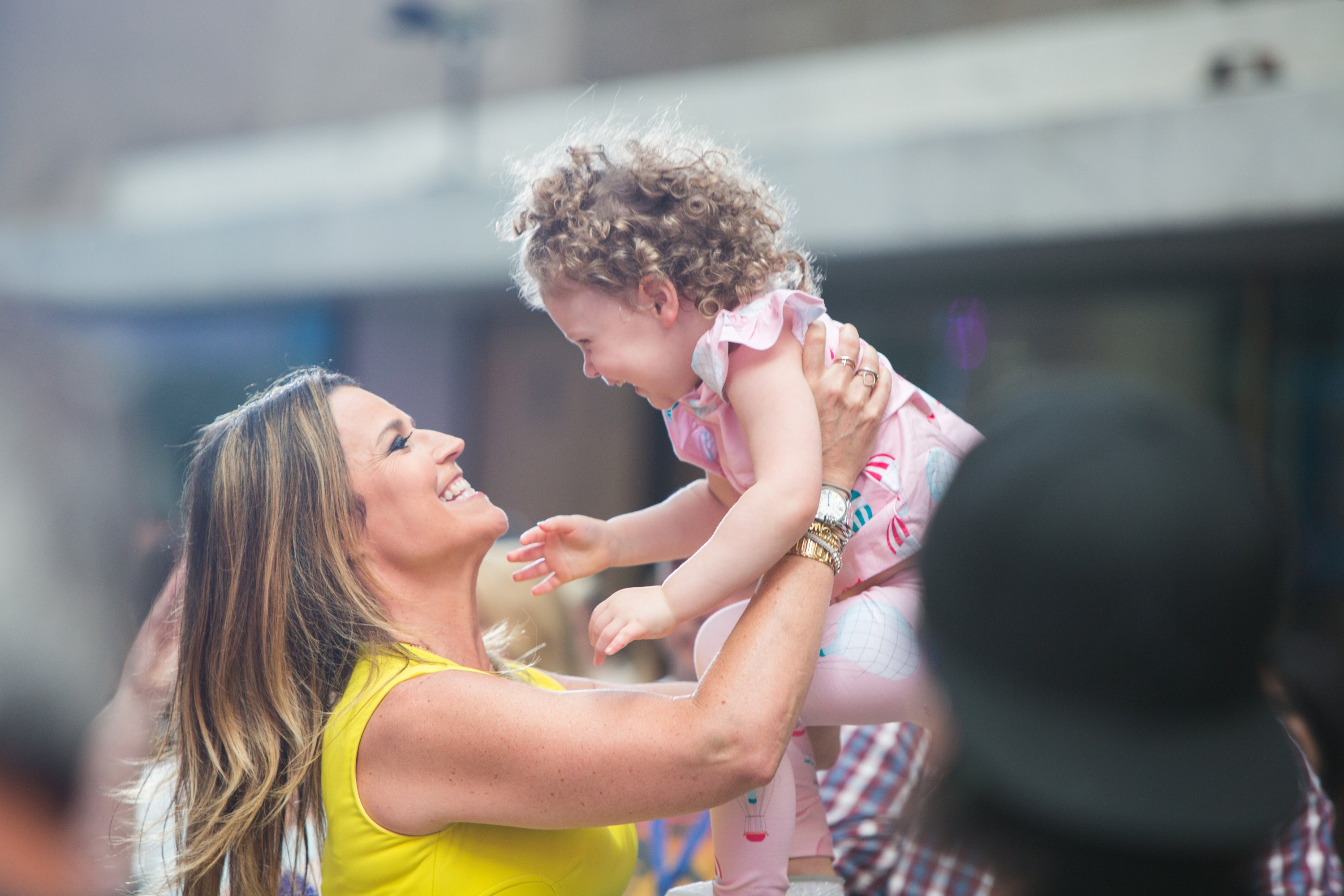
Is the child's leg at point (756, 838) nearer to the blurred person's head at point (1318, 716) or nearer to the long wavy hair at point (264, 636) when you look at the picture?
the long wavy hair at point (264, 636)

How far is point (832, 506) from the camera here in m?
1.20

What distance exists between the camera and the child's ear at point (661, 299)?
1.24 m

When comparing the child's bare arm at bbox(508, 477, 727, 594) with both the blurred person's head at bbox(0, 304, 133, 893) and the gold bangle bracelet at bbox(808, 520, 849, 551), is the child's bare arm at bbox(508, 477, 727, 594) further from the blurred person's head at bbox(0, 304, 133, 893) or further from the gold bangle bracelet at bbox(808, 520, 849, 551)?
the blurred person's head at bbox(0, 304, 133, 893)

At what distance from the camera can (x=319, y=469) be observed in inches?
52.0

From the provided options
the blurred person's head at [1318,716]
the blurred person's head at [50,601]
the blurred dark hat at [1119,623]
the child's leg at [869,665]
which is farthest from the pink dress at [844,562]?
the blurred person's head at [50,601]

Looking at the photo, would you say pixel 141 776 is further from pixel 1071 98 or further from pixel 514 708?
pixel 1071 98

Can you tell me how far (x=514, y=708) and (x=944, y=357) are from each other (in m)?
3.39

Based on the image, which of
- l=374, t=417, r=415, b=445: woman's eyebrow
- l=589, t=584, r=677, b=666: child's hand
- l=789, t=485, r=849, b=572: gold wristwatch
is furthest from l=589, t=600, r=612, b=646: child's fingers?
l=374, t=417, r=415, b=445: woman's eyebrow

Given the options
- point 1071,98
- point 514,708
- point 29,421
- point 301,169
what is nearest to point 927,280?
point 1071,98

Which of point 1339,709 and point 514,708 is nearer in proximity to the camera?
point 514,708

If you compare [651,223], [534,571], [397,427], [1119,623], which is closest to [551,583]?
[534,571]

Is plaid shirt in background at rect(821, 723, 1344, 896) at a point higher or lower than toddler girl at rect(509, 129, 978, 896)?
lower

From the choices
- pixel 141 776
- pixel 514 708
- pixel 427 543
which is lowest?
pixel 141 776

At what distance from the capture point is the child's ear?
4.08 ft
